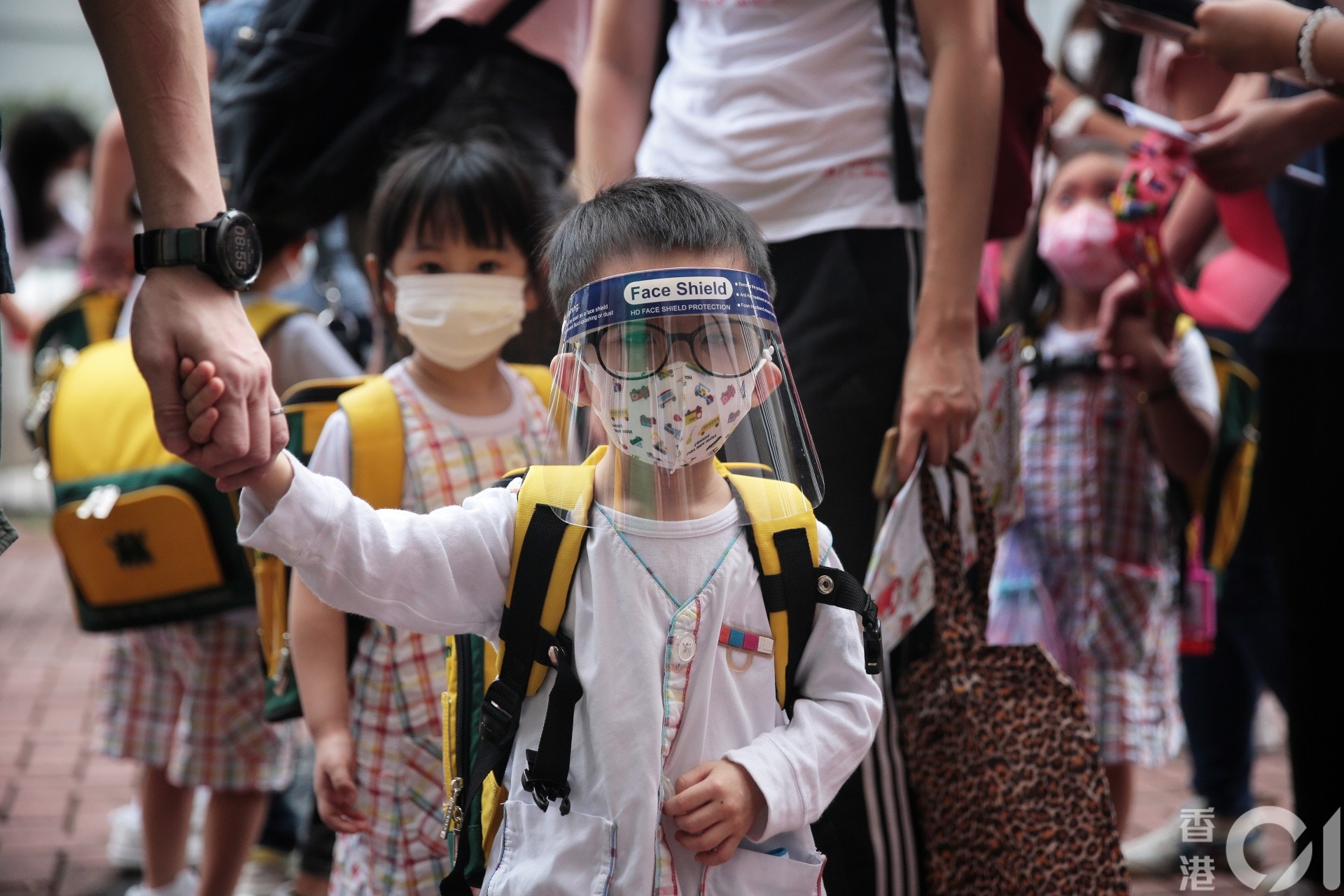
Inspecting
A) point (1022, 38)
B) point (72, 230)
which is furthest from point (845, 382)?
point (72, 230)

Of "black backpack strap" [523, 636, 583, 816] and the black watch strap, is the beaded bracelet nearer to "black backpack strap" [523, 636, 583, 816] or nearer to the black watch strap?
"black backpack strap" [523, 636, 583, 816]

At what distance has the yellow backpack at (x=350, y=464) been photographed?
Answer: 83.2 inches

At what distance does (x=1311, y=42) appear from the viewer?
90.7 inches

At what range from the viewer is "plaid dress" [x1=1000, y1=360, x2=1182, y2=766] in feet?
11.0

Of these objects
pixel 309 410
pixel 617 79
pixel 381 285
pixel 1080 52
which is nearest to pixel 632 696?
pixel 309 410

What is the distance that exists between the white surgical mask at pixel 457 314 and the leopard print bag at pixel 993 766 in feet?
2.58

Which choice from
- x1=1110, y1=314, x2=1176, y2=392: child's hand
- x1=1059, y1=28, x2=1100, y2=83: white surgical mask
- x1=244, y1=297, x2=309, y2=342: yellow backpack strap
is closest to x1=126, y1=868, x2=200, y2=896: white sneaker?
x1=244, y1=297, x2=309, y2=342: yellow backpack strap

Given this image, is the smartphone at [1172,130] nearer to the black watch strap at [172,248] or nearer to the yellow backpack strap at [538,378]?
the yellow backpack strap at [538,378]

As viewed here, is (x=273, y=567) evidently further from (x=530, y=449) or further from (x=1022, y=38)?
(x=1022, y=38)

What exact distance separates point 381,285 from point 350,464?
46 cm

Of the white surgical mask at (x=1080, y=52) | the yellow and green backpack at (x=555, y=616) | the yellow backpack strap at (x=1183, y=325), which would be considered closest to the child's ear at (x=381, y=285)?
the yellow and green backpack at (x=555, y=616)

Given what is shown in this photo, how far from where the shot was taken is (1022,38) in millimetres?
2348

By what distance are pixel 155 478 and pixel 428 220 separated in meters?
0.87

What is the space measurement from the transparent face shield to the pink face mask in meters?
2.06
